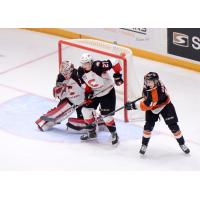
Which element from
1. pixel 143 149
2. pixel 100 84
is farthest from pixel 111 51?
pixel 143 149

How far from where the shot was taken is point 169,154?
22.1ft

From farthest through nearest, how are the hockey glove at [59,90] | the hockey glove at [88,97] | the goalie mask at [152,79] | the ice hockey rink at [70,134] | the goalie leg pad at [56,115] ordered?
the goalie leg pad at [56,115] < the hockey glove at [59,90] < the hockey glove at [88,97] < the ice hockey rink at [70,134] < the goalie mask at [152,79]

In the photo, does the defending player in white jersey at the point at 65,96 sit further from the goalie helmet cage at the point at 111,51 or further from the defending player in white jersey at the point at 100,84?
the goalie helmet cage at the point at 111,51

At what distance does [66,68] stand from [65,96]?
327 millimetres

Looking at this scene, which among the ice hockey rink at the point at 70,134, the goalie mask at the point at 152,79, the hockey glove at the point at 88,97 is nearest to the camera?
the goalie mask at the point at 152,79

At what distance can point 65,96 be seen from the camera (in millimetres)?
7113

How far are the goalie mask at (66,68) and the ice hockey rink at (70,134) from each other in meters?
0.59

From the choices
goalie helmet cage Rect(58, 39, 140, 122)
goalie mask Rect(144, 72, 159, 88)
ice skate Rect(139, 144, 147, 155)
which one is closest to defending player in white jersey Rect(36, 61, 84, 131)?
goalie helmet cage Rect(58, 39, 140, 122)

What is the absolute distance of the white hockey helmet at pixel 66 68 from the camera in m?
6.89

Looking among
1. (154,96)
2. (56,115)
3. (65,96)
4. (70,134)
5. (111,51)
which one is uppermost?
(111,51)

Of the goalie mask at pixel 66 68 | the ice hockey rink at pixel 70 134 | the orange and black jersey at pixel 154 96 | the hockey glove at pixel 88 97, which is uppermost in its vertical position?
the goalie mask at pixel 66 68

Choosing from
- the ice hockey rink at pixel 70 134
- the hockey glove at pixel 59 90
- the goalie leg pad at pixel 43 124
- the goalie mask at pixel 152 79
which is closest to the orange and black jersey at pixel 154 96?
the goalie mask at pixel 152 79

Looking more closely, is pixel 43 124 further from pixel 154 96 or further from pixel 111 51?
pixel 154 96

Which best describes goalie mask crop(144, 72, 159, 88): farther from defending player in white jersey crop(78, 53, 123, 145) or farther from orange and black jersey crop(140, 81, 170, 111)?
defending player in white jersey crop(78, 53, 123, 145)
